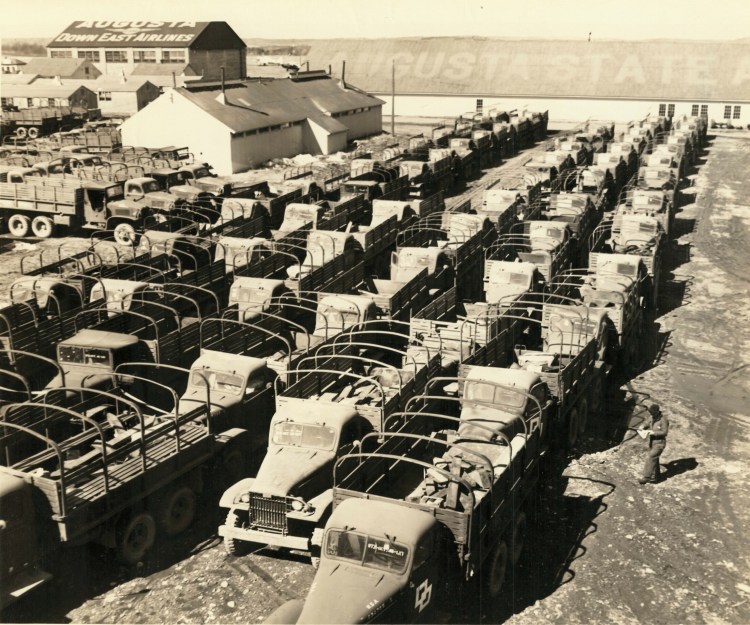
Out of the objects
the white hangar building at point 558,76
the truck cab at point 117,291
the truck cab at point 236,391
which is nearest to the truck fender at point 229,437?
the truck cab at point 236,391

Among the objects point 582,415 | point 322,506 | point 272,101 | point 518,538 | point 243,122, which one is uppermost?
point 272,101

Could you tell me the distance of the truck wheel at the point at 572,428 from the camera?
18234mm

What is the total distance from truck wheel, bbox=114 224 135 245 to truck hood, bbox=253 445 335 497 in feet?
61.1

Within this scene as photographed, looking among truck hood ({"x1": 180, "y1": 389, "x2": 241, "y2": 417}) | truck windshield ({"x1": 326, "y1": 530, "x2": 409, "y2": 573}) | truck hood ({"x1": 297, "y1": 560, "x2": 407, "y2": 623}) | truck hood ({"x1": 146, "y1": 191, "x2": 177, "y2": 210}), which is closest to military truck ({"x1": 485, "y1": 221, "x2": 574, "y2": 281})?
truck hood ({"x1": 180, "y1": 389, "x2": 241, "y2": 417})

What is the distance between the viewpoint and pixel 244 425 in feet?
56.2

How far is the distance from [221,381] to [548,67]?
71.5 meters

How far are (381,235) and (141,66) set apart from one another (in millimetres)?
56419

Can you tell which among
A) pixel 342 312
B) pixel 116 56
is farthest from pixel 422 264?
pixel 116 56

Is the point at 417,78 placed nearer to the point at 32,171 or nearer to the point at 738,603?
the point at 32,171

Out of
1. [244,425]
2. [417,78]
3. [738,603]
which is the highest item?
[417,78]

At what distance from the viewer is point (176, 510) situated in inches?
595

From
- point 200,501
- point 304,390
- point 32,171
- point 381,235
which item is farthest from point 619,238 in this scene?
point 32,171

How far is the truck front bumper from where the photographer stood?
13.5 m

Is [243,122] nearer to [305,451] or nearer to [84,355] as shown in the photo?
[84,355]
